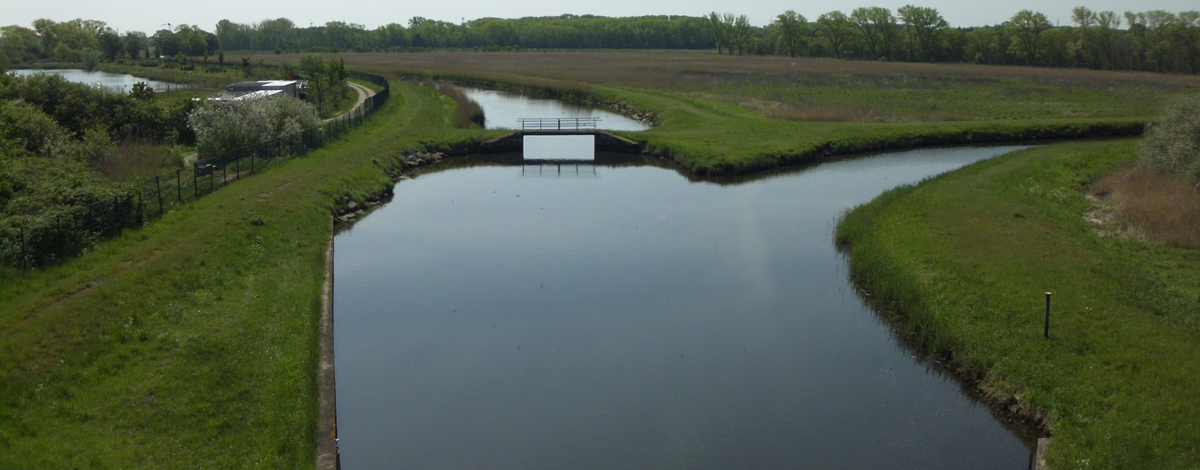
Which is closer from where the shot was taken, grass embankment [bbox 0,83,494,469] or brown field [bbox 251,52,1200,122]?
grass embankment [bbox 0,83,494,469]

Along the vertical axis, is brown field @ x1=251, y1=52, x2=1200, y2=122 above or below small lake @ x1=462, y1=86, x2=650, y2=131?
above

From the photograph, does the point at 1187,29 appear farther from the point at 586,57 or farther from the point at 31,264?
the point at 31,264

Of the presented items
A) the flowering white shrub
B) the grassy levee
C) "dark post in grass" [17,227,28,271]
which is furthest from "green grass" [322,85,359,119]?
the grassy levee

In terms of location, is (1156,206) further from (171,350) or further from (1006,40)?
(1006,40)

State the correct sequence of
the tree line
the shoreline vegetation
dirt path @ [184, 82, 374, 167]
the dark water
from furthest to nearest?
1. the tree line
2. dirt path @ [184, 82, 374, 167]
3. the dark water
4. the shoreline vegetation

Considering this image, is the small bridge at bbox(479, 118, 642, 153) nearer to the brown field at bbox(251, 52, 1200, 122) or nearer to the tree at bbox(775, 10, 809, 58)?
the brown field at bbox(251, 52, 1200, 122)

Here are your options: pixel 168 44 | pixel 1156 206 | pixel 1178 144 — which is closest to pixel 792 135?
pixel 1178 144
